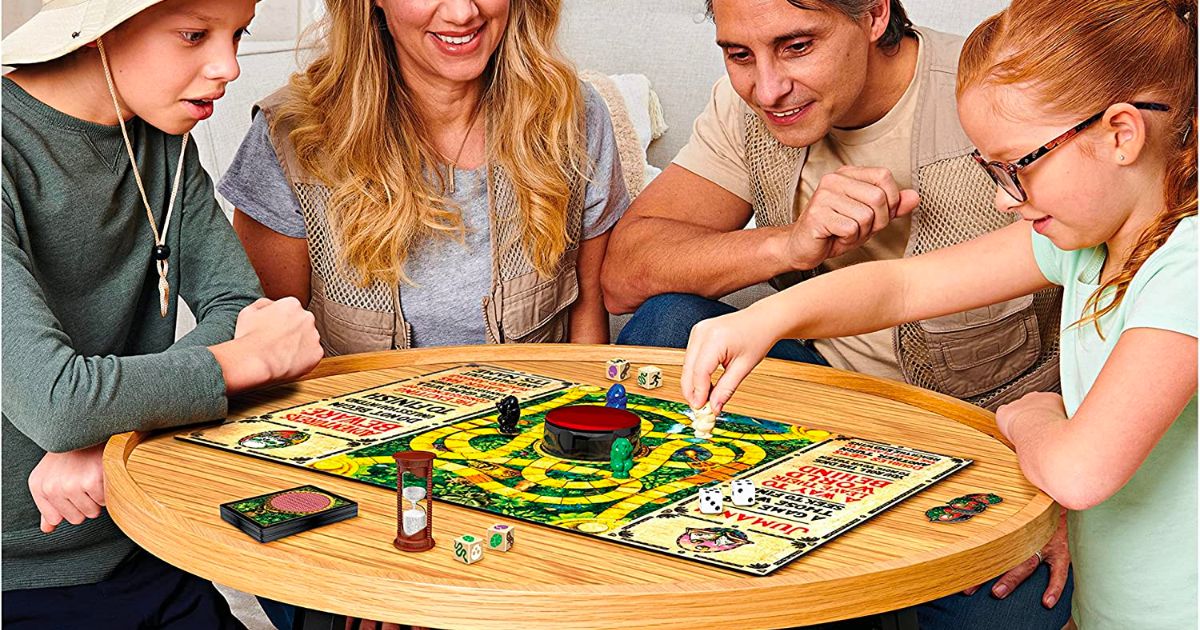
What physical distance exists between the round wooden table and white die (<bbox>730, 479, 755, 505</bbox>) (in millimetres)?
92

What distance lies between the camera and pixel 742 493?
3.15 feet

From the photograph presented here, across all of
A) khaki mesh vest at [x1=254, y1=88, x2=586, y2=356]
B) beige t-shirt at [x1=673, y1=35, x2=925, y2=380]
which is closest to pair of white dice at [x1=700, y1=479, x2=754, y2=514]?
beige t-shirt at [x1=673, y1=35, x2=925, y2=380]

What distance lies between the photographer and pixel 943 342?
1767 millimetres

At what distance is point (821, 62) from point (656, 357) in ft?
1.56

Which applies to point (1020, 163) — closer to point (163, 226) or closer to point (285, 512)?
point (285, 512)

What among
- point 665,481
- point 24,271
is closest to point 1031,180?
point 665,481

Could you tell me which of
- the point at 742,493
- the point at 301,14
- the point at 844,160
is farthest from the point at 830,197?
the point at 301,14

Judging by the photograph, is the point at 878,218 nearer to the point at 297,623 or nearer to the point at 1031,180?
the point at 1031,180

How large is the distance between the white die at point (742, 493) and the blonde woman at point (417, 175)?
86 cm

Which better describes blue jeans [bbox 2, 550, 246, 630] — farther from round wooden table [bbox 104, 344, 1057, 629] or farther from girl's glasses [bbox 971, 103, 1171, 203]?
girl's glasses [bbox 971, 103, 1171, 203]

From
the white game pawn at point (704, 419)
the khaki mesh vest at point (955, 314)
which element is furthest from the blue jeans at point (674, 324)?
the white game pawn at point (704, 419)

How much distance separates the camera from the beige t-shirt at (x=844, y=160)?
1767 millimetres

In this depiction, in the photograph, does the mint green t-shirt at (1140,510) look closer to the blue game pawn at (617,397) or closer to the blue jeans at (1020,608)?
the blue jeans at (1020,608)

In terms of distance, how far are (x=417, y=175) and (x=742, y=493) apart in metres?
0.92
